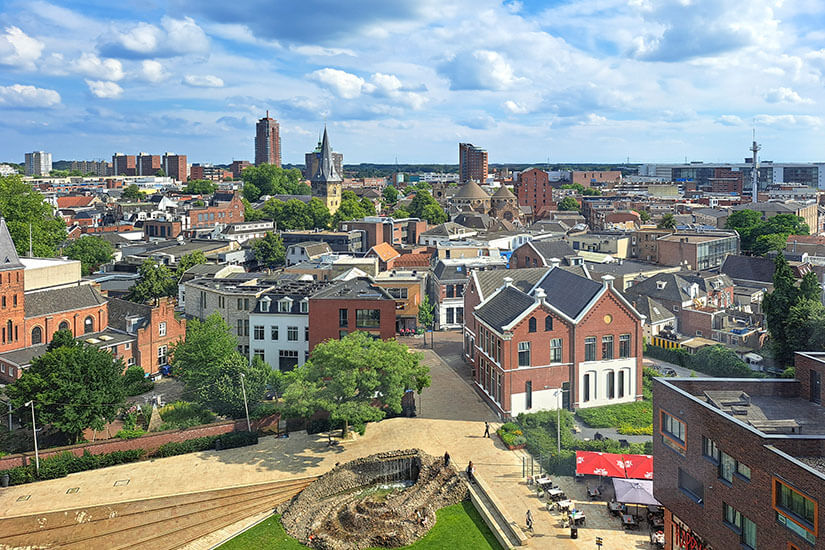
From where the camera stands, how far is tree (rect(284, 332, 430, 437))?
124 ft

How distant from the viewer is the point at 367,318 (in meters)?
50.6

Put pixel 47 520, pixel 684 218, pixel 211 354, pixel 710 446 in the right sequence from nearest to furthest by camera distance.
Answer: pixel 710 446, pixel 47 520, pixel 211 354, pixel 684 218

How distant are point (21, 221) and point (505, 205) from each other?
9904 centimetres

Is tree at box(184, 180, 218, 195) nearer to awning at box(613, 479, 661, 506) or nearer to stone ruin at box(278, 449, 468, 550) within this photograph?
stone ruin at box(278, 449, 468, 550)

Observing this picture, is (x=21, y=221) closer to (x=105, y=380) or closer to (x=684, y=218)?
(x=105, y=380)

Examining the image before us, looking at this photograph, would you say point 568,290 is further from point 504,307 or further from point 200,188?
point 200,188

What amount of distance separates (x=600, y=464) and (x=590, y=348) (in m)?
11.9

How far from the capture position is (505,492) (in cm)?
3288

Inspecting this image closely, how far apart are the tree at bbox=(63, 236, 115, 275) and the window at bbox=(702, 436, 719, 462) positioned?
8207cm

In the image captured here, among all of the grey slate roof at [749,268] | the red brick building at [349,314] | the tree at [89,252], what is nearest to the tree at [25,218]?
the tree at [89,252]

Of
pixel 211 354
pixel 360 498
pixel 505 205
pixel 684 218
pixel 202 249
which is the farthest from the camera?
pixel 505 205

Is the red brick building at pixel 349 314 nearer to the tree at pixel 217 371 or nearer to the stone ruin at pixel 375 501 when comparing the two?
the tree at pixel 217 371

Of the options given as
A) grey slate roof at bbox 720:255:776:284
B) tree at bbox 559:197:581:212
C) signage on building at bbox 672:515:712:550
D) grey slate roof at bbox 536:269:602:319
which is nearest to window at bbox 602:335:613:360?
grey slate roof at bbox 536:269:602:319

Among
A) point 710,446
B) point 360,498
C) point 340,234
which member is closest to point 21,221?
point 340,234
